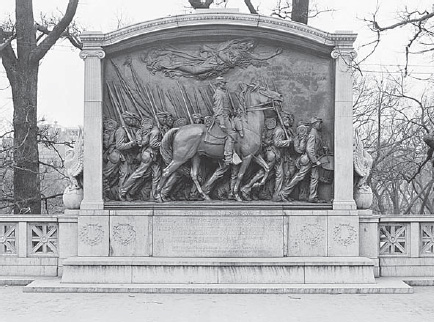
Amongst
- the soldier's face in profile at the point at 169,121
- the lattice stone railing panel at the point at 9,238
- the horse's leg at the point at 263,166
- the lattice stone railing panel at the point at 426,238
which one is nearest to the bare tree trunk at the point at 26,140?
the lattice stone railing panel at the point at 9,238

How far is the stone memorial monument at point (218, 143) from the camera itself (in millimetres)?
15320

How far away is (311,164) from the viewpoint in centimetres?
1554

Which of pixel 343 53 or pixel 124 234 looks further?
pixel 343 53

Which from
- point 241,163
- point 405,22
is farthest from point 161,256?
point 405,22

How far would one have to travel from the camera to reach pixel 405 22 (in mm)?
14891

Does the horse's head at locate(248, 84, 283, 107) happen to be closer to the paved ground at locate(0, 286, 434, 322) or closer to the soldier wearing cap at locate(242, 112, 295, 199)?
the soldier wearing cap at locate(242, 112, 295, 199)

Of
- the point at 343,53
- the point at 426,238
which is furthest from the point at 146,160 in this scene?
the point at 426,238

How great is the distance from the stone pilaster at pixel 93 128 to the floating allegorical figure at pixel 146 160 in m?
0.52

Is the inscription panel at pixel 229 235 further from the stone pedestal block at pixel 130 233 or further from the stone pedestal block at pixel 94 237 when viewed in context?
the stone pedestal block at pixel 94 237

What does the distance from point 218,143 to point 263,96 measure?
1.26 meters

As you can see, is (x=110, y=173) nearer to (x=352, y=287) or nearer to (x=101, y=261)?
(x=101, y=261)

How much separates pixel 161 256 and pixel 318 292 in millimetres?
3030

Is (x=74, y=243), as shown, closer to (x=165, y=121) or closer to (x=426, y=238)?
(x=165, y=121)

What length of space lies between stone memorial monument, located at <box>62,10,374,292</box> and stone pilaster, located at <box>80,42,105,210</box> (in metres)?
0.02
